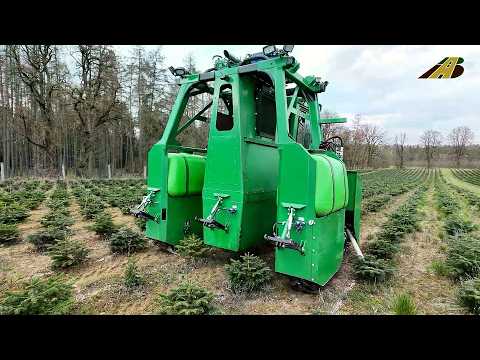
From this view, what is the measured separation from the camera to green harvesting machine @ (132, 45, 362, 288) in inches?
142

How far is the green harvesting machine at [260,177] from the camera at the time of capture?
360 centimetres

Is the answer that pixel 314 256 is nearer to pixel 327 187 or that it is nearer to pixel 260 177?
pixel 327 187

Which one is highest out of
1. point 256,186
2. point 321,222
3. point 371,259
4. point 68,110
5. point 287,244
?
point 68,110

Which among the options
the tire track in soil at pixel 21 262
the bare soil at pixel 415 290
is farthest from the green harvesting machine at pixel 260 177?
the tire track in soil at pixel 21 262

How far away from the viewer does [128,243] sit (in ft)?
18.4

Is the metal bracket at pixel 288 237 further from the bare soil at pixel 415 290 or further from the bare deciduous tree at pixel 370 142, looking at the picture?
the bare deciduous tree at pixel 370 142

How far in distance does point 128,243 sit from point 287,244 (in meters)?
3.69

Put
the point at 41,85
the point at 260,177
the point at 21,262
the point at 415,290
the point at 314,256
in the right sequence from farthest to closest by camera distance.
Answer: the point at 41,85 → the point at 21,262 → the point at 260,177 → the point at 415,290 → the point at 314,256

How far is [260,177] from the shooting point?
15.5 feet

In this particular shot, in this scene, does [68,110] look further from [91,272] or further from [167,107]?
[91,272]

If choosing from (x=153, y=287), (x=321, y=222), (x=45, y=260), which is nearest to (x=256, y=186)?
(x=321, y=222)

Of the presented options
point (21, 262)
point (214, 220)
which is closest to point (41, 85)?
point (21, 262)

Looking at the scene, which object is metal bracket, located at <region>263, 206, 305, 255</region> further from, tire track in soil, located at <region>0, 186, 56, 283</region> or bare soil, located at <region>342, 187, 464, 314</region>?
tire track in soil, located at <region>0, 186, 56, 283</region>

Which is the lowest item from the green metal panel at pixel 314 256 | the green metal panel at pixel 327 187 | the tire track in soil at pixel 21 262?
the tire track in soil at pixel 21 262
